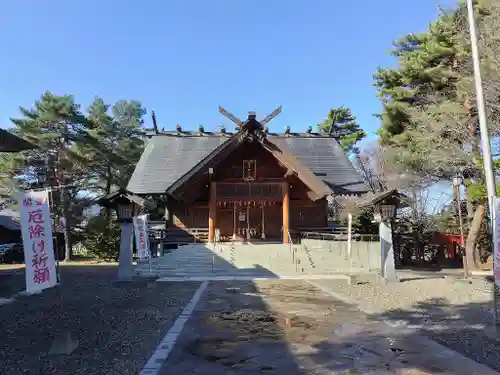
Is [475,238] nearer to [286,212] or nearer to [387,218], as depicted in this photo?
[387,218]

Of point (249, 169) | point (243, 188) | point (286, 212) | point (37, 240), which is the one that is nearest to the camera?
point (37, 240)

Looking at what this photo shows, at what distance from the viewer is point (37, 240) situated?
18.4ft

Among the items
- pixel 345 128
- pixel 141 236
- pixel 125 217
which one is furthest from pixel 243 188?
pixel 345 128

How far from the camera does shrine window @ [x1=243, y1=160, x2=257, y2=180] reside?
72.1ft

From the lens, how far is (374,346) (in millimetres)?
5496

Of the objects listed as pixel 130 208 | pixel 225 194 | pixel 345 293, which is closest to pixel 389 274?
pixel 345 293

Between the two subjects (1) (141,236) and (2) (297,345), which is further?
(1) (141,236)

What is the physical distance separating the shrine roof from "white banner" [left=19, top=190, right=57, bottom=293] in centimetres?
1643

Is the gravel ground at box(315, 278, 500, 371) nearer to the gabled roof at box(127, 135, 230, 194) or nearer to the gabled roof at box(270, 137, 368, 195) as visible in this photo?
the gabled roof at box(270, 137, 368, 195)

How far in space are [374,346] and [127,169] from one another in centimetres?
3067

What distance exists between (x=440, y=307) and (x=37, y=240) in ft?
25.2

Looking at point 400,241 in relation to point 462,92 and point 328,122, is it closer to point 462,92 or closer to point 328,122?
point 462,92

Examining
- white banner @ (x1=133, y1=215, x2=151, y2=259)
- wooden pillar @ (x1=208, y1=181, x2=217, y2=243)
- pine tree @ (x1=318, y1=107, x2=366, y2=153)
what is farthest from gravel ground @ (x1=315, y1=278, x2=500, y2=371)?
pine tree @ (x1=318, y1=107, x2=366, y2=153)

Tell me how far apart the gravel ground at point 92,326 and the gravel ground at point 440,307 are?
4.15m
